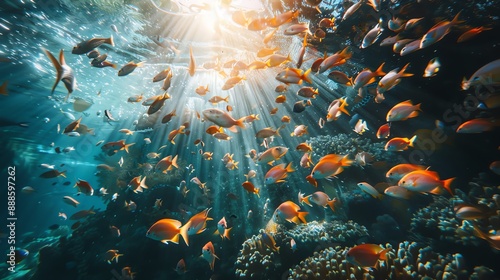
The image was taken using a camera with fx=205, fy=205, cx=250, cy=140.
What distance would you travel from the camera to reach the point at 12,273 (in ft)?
42.0

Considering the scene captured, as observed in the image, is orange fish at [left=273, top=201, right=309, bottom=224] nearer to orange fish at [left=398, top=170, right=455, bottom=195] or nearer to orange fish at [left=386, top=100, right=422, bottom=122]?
orange fish at [left=398, top=170, right=455, bottom=195]

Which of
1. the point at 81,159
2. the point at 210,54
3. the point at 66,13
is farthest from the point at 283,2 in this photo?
the point at 81,159

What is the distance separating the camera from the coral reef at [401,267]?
4043 millimetres

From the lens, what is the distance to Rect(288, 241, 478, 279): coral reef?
4.04m

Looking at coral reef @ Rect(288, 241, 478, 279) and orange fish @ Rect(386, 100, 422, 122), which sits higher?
orange fish @ Rect(386, 100, 422, 122)

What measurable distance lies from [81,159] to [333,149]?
54064 mm

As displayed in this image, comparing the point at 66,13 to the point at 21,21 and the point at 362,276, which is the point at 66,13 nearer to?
the point at 21,21

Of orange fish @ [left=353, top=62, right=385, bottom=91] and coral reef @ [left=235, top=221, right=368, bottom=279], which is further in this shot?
coral reef @ [left=235, top=221, right=368, bottom=279]

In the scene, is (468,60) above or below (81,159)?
above

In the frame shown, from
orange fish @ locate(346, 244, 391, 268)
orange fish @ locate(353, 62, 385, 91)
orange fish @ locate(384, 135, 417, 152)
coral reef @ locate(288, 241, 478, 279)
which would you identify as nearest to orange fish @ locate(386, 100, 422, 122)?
orange fish @ locate(384, 135, 417, 152)

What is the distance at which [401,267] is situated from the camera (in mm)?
4320

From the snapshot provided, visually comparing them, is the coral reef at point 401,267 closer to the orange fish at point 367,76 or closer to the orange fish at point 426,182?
the orange fish at point 426,182

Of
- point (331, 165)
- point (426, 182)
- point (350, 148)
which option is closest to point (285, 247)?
point (331, 165)

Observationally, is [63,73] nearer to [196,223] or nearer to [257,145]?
[196,223]
